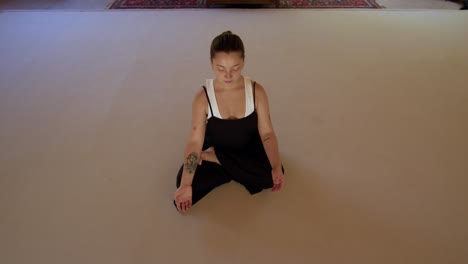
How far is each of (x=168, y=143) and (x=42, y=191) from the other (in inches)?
21.0

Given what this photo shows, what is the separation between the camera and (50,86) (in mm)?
1887

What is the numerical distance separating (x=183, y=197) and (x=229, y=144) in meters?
0.26

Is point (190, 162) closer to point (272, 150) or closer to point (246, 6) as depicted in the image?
point (272, 150)

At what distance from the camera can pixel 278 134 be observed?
1.54 m

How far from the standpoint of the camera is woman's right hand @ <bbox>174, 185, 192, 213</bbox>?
116 centimetres

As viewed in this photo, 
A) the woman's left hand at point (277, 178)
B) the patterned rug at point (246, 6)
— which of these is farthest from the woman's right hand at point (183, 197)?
the patterned rug at point (246, 6)

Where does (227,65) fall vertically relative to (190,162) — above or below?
above

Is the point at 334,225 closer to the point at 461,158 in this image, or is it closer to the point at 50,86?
the point at 461,158

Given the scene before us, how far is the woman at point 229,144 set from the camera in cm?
114

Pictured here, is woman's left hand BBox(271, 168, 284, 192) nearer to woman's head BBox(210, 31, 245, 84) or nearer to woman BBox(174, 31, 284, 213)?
woman BBox(174, 31, 284, 213)

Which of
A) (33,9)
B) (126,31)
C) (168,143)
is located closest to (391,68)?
(168,143)

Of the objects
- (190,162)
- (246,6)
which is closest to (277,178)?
(190,162)

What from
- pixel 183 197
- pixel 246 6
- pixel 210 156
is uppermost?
pixel 246 6

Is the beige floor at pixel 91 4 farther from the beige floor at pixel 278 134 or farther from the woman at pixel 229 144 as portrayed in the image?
the woman at pixel 229 144
